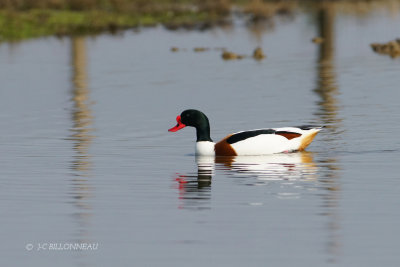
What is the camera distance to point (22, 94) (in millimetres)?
27688

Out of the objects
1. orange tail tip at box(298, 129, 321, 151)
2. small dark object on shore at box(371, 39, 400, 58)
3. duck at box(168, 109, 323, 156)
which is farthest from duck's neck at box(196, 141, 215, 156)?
small dark object on shore at box(371, 39, 400, 58)

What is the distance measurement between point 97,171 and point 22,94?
11.9 meters

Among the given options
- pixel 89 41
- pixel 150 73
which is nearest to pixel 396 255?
pixel 150 73

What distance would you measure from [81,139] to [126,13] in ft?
122

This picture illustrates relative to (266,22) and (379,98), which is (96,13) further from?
(379,98)

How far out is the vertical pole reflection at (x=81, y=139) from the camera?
1327cm

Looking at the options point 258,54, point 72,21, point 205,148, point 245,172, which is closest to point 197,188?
point 245,172

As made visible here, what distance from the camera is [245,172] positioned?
52.2 ft

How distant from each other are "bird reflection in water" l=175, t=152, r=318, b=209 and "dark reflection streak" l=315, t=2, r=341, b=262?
10.8 inches

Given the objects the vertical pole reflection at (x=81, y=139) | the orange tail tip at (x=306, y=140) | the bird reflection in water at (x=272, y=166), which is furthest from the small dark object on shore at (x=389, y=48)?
the bird reflection in water at (x=272, y=166)

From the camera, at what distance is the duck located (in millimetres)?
17375

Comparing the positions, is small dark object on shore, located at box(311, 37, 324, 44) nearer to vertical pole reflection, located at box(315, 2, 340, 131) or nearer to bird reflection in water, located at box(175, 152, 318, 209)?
vertical pole reflection, located at box(315, 2, 340, 131)

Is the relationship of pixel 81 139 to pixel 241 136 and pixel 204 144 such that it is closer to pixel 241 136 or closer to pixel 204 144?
pixel 204 144

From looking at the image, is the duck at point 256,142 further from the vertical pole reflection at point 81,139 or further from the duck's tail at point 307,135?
the vertical pole reflection at point 81,139
